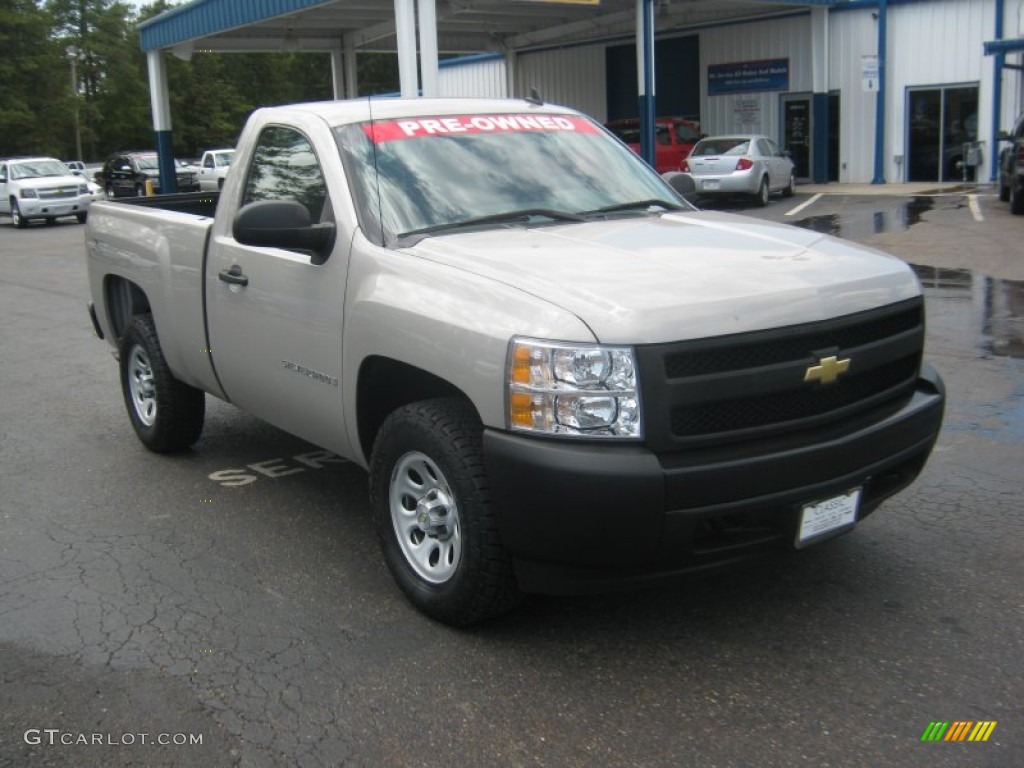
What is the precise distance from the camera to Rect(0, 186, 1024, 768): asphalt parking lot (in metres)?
3.19

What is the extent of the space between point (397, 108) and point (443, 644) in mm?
2482

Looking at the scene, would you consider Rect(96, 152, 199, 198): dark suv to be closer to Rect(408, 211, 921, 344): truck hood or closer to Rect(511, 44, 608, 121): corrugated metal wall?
Rect(511, 44, 608, 121): corrugated metal wall

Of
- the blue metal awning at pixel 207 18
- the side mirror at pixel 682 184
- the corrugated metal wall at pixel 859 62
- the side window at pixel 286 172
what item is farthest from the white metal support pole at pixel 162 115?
the side mirror at pixel 682 184

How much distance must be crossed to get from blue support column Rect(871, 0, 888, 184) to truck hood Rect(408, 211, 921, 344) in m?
25.1

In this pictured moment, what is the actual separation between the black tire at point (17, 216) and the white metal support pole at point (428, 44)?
561 inches

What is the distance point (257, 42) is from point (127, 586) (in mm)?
29810

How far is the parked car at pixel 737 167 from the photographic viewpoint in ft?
76.0

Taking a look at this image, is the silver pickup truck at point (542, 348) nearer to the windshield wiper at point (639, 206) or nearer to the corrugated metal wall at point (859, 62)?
the windshield wiper at point (639, 206)

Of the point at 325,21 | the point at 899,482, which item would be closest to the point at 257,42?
the point at 325,21

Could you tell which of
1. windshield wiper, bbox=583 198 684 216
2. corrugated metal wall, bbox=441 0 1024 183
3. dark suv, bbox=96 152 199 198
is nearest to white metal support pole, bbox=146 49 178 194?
dark suv, bbox=96 152 199 198

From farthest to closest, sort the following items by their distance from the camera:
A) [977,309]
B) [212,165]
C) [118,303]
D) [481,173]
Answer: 1. [212,165]
2. [977,309]
3. [118,303]
4. [481,173]

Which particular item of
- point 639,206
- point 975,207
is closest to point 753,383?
point 639,206

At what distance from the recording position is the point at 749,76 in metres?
30.5

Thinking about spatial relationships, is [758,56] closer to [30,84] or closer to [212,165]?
[212,165]
